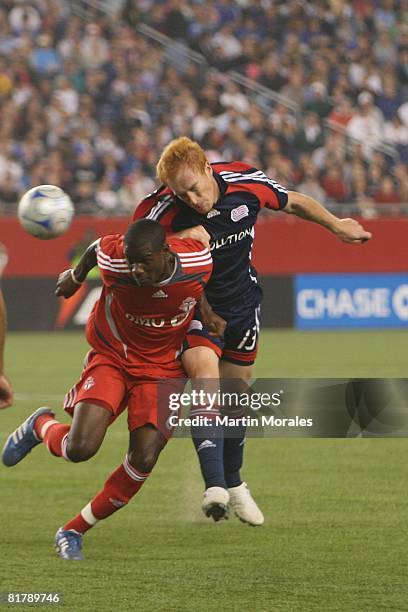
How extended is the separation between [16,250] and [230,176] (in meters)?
13.7

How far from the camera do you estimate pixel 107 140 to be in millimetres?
21750

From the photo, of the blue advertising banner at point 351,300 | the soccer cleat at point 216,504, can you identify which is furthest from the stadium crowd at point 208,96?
the soccer cleat at point 216,504

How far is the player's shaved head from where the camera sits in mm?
6098

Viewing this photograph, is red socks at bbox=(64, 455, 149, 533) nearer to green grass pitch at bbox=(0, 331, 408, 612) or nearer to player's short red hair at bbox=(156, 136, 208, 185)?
green grass pitch at bbox=(0, 331, 408, 612)

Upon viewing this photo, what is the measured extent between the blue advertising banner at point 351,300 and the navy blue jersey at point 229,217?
44.9 feet

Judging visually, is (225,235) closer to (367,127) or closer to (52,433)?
(52,433)

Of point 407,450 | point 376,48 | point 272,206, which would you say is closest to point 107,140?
point 376,48

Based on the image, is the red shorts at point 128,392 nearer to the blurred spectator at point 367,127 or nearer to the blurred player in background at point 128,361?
the blurred player in background at point 128,361

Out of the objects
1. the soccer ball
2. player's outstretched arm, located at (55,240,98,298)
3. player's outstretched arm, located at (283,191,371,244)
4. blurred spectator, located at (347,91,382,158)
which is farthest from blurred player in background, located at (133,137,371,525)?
blurred spectator, located at (347,91,382,158)

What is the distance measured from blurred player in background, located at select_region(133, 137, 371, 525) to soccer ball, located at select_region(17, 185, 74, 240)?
1499mm

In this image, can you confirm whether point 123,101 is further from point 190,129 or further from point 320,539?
point 320,539

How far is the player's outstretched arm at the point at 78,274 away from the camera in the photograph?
6610 mm

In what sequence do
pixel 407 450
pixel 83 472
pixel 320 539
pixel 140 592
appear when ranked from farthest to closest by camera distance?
pixel 407 450, pixel 83 472, pixel 320 539, pixel 140 592

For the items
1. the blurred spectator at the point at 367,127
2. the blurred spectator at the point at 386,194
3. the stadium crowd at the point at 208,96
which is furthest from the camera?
the blurred spectator at the point at 367,127
